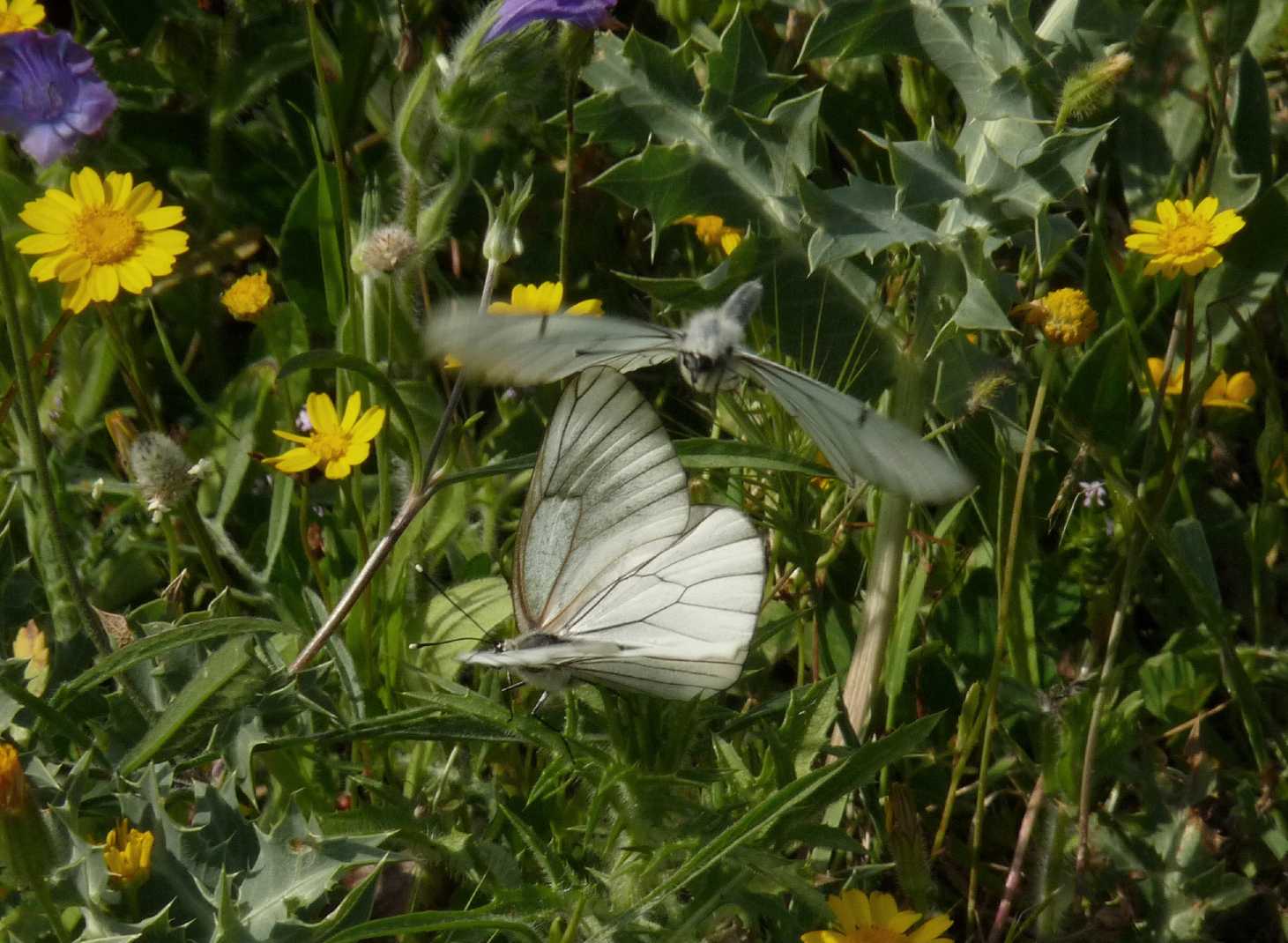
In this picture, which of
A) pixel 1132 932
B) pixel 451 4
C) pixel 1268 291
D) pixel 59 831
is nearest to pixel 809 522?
pixel 1132 932

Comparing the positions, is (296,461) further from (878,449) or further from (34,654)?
(878,449)

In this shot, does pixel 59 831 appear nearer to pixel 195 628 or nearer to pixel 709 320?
pixel 195 628

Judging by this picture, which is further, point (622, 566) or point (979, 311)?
point (979, 311)

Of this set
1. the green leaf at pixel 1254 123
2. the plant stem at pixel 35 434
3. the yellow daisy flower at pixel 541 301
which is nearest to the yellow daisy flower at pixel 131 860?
the plant stem at pixel 35 434

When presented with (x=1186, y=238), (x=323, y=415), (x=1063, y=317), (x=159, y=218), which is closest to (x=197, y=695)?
(x=323, y=415)

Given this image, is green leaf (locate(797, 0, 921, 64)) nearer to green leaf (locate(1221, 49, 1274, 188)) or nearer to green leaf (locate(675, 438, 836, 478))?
green leaf (locate(1221, 49, 1274, 188))

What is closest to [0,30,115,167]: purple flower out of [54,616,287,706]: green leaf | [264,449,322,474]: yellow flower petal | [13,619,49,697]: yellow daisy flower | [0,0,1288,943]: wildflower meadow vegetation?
[0,0,1288,943]: wildflower meadow vegetation

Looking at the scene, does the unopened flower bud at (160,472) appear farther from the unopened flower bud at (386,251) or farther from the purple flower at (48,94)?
the purple flower at (48,94)
